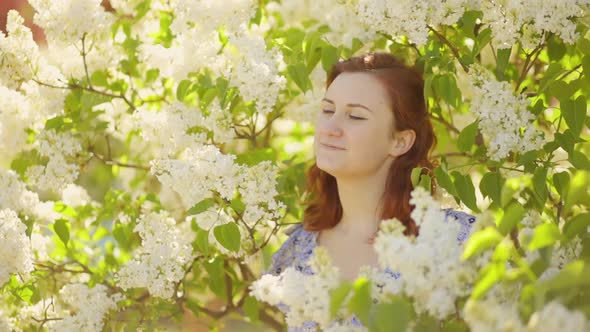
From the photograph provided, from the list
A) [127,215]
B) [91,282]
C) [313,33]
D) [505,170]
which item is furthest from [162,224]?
[505,170]

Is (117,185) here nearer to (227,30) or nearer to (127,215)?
(127,215)

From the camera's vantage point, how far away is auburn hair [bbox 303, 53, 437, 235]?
217cm

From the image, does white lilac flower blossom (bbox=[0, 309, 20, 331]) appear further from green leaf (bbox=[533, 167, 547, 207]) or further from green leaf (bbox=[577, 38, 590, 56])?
green leaf (bbox=[577, 38, 590, 56])

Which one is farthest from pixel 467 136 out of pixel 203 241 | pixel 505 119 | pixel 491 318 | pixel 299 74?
pixel 491 318

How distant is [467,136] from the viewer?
2.06m

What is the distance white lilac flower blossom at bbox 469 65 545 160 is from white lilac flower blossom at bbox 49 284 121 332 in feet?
3.51

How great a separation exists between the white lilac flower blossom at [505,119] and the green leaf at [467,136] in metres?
0.05

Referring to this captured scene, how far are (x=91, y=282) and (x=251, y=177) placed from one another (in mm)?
786

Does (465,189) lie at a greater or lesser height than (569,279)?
lesser

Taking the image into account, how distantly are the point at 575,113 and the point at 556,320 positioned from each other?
97 cm

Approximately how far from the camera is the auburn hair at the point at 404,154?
2.17 metres

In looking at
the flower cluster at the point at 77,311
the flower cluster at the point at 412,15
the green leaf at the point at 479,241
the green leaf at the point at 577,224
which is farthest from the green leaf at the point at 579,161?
the flower cluster at the point at 77,311

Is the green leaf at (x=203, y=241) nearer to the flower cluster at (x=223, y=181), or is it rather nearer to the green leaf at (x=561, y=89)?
the flower cluster at (x=223, y=181)

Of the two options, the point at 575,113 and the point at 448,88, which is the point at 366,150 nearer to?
the point at 448,88
